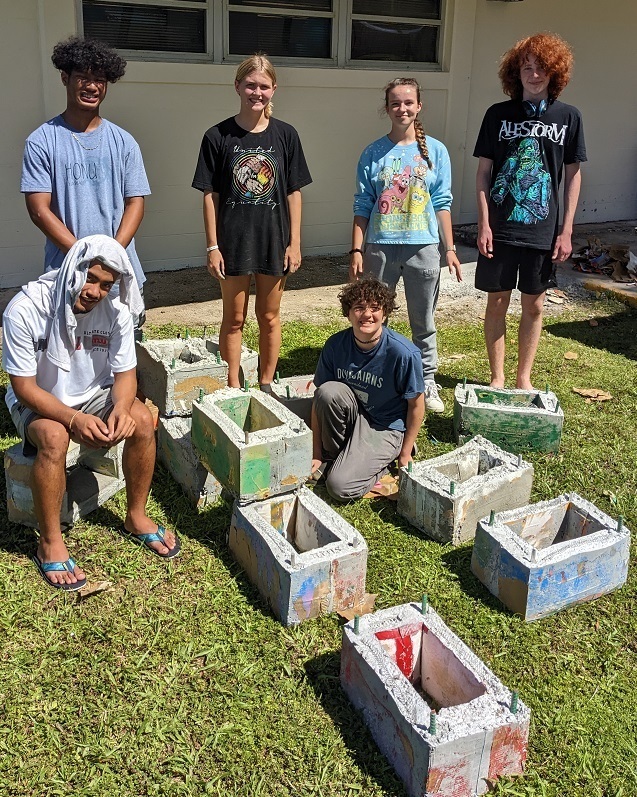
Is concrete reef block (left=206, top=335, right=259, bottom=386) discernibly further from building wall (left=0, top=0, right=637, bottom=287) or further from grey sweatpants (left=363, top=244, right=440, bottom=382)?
building wall (left=0, top=0, right=637, bottom=287)

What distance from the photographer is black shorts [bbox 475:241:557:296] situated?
505 cm

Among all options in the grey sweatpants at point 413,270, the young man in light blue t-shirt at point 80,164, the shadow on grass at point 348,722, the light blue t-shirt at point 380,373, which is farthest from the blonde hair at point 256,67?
the shadow on grass at point 348,722

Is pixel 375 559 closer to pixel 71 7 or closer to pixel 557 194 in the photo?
pixel 557 194

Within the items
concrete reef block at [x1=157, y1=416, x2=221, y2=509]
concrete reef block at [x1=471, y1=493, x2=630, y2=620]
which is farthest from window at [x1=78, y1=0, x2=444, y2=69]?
concrete reef block at [x1=471, y1=493, x2=630, y2=620]

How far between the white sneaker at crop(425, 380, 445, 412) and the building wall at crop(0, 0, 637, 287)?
3.69 meters

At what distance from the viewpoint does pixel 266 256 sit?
477 centimetres

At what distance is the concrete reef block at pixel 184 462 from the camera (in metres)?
4.14

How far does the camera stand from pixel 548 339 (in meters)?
6.79

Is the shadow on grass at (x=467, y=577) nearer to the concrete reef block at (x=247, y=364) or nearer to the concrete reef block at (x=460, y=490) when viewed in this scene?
the concrete reef block at (x=460, y=490)

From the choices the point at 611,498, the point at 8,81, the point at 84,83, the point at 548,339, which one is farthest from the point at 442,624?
the point at 8,81

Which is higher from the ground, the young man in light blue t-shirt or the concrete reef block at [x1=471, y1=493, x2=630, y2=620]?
the young man in light blue t-shirt

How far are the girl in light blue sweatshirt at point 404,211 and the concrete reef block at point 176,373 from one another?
1046 mm

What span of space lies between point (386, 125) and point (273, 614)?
22.0ft

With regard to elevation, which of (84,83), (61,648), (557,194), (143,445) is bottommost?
(61,648)
